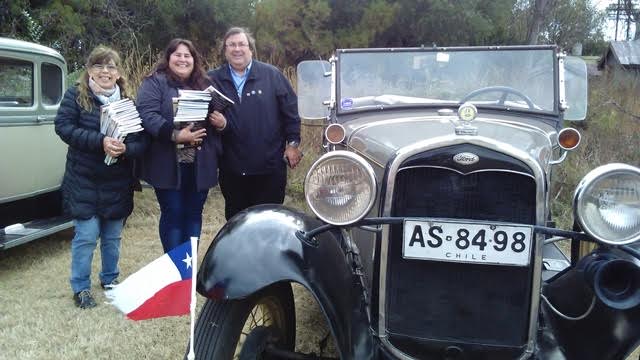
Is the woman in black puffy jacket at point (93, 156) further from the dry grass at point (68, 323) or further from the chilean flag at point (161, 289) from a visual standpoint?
the chilean flag at point (161, 289)

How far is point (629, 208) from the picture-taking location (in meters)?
2.03

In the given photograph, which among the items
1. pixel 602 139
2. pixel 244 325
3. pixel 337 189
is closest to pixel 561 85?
pixel 337 189

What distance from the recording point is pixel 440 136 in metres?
2.20

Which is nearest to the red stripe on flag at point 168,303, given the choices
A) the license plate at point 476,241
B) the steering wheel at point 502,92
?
the license plate at point 476,241

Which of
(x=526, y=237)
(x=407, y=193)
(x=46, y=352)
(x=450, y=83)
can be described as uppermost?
(x=450, y=83)

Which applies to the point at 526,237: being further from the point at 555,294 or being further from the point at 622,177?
the point at 555,294

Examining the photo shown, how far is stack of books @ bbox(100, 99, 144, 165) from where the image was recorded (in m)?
3.36

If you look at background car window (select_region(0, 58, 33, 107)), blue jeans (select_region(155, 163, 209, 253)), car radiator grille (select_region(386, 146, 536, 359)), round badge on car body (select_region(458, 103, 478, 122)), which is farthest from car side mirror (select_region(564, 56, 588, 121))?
background car window (select_region(0, 58, 33, 107))

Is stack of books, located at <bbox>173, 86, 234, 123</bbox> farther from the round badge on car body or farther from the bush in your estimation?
the bush

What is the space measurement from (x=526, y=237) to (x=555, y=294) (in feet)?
1.94

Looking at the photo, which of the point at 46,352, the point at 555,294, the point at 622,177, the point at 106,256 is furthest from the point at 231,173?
the point at 622,177

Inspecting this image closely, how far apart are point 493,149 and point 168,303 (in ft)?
4.55

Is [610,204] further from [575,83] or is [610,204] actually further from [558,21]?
[558,21]

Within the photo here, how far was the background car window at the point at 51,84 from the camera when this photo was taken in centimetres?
493
